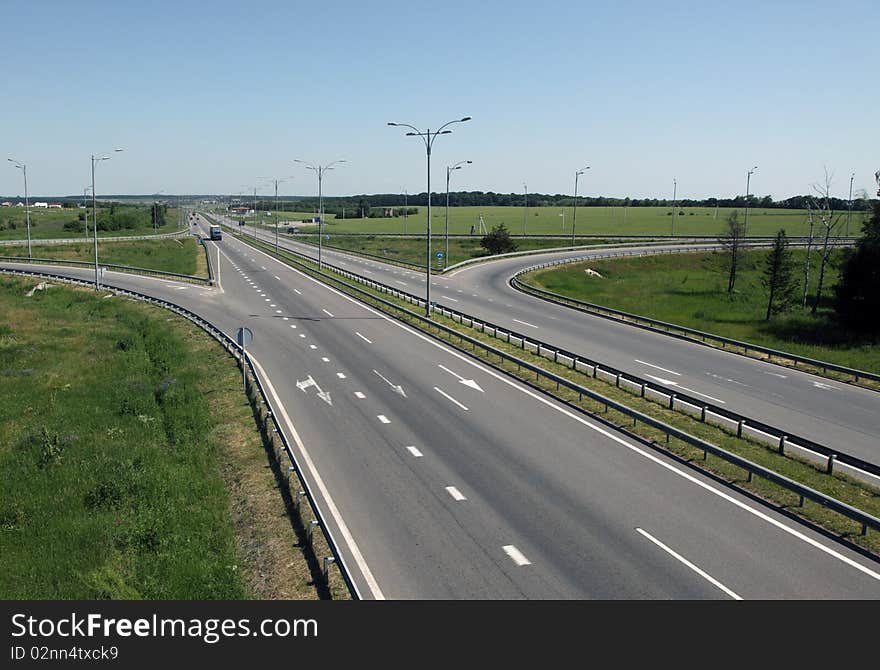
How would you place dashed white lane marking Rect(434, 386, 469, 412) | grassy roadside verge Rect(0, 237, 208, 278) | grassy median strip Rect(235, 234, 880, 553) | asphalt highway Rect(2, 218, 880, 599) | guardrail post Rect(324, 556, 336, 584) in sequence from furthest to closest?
grassy roadside verge Rect(0, 237, 208, 278) < dashed white lane marking Rect(434, 386, 469, 412) < grassy median strip Rect(235, 234, 880, 553) < asphalt highway Rect(2, 218, 880, 599) < guardrail post Rect(324, 556, 336, 584)

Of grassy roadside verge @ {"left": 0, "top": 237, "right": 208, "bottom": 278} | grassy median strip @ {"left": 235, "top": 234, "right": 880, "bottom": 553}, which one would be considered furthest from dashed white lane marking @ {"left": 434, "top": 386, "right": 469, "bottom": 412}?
grassy roadside verge @ {"left": 0, "top": 237, "right": 208, "bottom": 278}

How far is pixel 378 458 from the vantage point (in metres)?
19.0

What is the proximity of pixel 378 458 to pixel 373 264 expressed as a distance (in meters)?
65.0

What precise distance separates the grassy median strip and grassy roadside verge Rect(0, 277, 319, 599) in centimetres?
1060

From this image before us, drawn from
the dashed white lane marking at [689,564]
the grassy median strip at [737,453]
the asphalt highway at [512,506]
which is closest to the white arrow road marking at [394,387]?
the asphalt highway at [512,506]

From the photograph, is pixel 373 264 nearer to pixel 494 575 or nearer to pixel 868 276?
pixel 868 276

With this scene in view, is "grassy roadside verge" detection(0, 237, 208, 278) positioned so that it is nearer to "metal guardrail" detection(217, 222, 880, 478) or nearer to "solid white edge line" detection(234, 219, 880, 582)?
"solid white edge line" detection(234, 219, 880, 582)

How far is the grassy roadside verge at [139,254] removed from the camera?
79875 mm

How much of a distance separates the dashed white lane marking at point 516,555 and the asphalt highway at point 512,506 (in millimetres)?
131

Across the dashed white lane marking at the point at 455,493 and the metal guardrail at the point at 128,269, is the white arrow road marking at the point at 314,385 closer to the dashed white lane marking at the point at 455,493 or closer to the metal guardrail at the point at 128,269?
the dashed white lane marking at the point at 455,493

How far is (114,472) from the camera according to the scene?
1908 cm

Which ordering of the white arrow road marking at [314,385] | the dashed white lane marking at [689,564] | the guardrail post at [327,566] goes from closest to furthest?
the dashed white lane marking at [689,564] → the guardrail post at [327,566] → the white arrow road marking at [314,385]

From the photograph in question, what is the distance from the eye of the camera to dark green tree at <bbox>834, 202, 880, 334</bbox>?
44.0 metres
